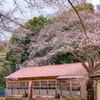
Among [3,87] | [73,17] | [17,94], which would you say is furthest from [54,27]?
[3,87]

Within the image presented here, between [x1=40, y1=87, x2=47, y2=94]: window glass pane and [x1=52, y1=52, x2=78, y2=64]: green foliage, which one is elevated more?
[x1=52, y1=52, x2=78, y2=64]: green foliage

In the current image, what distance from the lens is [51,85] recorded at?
15.7 m

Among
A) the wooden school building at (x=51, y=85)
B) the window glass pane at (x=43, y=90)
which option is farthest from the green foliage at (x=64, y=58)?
the window glass pane at (x=43, y=90)

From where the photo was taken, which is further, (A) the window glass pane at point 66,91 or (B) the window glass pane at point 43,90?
(B) the window glass pane at point 43,90

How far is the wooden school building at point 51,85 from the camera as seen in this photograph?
14086 millimetres

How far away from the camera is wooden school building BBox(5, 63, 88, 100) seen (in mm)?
14086

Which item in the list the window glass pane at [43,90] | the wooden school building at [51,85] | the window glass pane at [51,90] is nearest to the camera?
the wooden school building at [51,85]

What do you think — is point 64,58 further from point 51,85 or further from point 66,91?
point 66,91

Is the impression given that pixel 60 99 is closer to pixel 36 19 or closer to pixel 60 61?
pixel 60 61

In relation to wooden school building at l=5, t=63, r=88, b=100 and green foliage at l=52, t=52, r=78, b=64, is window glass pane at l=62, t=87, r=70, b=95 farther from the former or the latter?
green foliage at l=52, t=52, r=78, b=64

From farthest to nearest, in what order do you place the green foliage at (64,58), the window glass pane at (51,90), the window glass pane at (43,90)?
the green foliage at (64,58), the window glass pane at (43,90), the window glass pane at (51,90)

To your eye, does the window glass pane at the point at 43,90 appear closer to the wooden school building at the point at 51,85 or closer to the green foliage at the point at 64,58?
the wooden school building at the point at 51,85

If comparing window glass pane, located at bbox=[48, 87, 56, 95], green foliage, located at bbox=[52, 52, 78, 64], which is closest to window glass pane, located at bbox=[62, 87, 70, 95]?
window glass pane, located at bbox=[48, 87, 56, 95]

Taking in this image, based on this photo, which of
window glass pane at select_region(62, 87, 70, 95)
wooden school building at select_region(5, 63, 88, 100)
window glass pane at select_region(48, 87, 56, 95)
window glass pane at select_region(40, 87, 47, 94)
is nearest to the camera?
wooden school building at select_region(5, 63, 88, 100)
